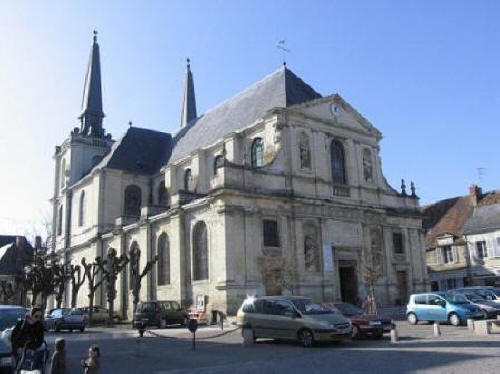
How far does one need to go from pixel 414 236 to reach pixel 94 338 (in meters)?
20.8

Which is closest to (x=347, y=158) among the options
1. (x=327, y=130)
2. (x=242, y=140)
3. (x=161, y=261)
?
(x=327, y=130)

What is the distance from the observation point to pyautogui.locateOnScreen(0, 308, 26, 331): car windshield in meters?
11.0

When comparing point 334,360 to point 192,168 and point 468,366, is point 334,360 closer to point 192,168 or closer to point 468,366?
point 468,366

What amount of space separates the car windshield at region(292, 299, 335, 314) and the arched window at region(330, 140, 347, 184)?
1547cm

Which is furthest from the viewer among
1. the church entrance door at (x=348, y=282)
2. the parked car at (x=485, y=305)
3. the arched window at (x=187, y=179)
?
the arched window at (x=187, y=179)

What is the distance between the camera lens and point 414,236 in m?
32.2

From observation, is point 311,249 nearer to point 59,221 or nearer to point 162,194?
point 162,194

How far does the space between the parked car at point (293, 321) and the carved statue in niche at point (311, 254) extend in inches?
433

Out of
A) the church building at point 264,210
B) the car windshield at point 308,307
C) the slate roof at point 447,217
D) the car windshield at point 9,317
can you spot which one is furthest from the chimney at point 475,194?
the car windshield at point 9,317

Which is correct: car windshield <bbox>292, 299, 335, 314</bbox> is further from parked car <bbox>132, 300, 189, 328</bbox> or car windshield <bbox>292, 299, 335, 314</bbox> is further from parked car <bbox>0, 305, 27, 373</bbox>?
parked car <bbox>132, 300, 189, 328</bbox>

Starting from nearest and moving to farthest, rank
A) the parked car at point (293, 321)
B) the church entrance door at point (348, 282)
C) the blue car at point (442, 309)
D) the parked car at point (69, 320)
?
the parked car at point (293, 321) < the blue car at point (442, 309) < the parked car at point (69, 320) < the church entrance door at point (348, 282)

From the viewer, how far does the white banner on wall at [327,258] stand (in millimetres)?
26719

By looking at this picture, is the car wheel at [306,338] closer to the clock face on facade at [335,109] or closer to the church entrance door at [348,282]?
the church entrance door at [348,282]

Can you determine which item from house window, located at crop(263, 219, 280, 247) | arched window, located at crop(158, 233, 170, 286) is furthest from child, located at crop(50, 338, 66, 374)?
arched window, located at crop(158, 233, 170, 286)
